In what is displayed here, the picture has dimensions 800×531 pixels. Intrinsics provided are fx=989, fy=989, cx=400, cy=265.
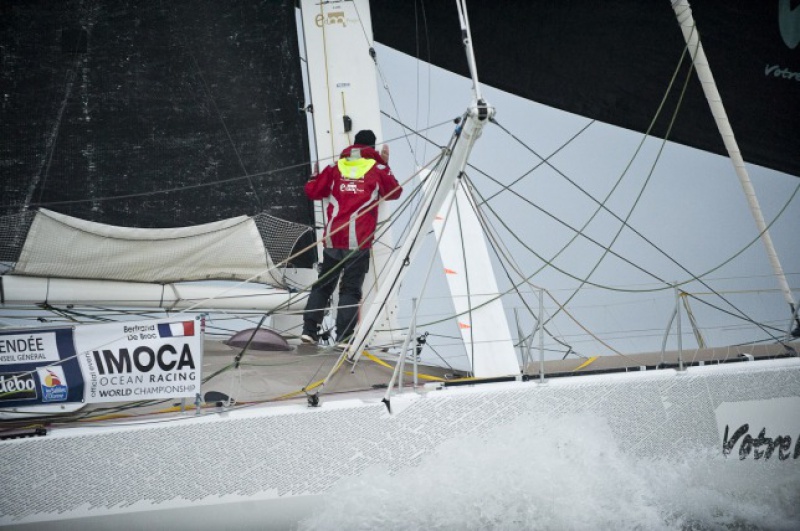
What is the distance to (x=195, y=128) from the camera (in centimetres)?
552

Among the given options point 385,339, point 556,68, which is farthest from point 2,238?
point 556,68

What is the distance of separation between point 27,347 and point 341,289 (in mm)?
1745

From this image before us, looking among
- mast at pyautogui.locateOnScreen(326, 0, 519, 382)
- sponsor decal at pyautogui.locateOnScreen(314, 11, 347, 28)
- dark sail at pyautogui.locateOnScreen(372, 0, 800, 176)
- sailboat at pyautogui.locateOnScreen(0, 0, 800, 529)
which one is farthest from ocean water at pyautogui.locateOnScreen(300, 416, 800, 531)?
sponsor decal at pyautogui.locateOnScreen(314, 11, 347, 28)

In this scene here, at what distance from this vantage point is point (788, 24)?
5.68 meters

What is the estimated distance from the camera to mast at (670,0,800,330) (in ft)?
17.0

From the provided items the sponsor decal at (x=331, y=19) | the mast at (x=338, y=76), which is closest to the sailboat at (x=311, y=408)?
the mast at (x=338, y=76)

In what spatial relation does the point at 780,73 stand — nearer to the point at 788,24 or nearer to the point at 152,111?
the point at 788,24

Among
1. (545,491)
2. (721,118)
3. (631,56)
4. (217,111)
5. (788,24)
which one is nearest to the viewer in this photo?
(545,491)

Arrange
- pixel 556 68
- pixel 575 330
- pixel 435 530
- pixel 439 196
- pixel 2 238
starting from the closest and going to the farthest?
pixel 435 530, pixel 439 196, pixel 2 238, pixel 556 68, pixel 575 330

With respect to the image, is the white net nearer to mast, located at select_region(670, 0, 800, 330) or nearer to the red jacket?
the red jacket

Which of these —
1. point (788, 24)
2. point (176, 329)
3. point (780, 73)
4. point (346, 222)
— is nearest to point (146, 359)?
point (176, 329)

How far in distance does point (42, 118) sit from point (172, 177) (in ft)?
2.42

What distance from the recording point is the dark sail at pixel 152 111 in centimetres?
523

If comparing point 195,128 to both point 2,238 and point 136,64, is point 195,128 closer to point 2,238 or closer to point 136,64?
point 136,64
